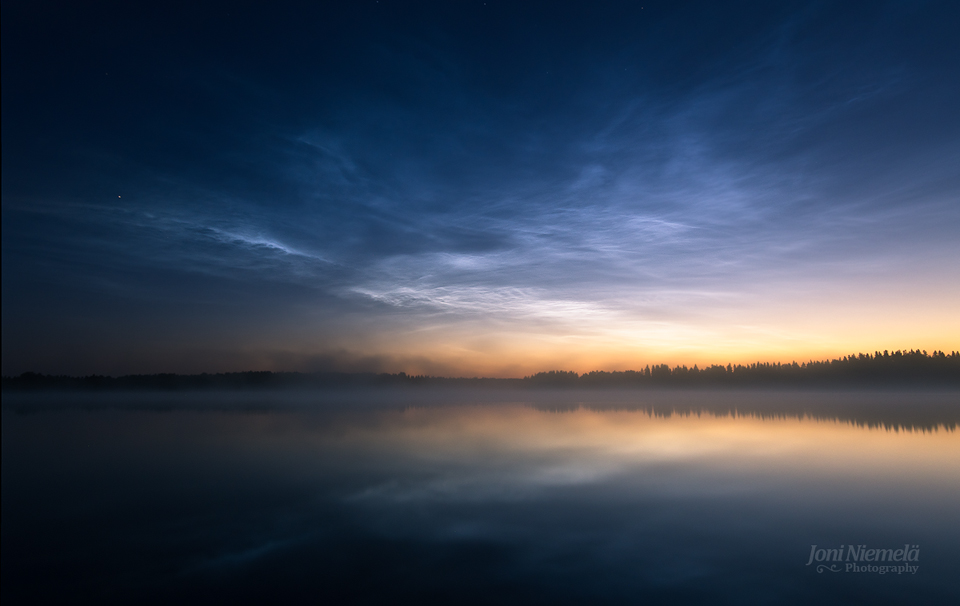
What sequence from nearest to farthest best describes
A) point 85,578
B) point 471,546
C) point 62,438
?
point 85,578
point 471,546
point 62,438

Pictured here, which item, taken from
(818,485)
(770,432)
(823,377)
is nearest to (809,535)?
(818,485)

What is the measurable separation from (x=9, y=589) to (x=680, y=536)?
15.7 meters

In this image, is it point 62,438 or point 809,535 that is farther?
point 62,438

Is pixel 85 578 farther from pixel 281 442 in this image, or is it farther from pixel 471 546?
pixel 281 442

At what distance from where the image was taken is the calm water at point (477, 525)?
9.63 metres

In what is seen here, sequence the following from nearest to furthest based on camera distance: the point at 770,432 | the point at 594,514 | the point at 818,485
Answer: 1. the point at 594,514
2. the point at 818,485
3. the point at 770,432

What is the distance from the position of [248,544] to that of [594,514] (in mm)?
10140

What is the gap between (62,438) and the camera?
36.2 metres

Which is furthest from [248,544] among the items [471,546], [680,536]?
[680,536]

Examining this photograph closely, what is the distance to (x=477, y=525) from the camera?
13609 millimetres

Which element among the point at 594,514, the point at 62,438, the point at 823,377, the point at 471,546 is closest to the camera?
the point at 471,546

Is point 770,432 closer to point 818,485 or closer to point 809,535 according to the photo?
point 818,485

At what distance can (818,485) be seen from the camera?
1880 centimetres

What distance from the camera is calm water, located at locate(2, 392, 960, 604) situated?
963 cm
